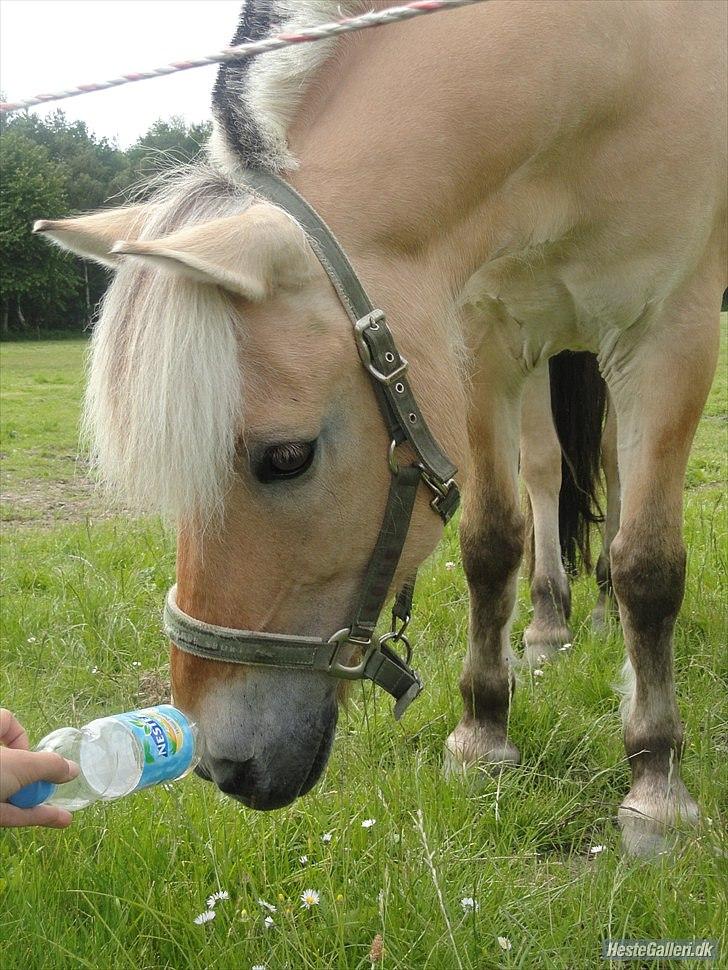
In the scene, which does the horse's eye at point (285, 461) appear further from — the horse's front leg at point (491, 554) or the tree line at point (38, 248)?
the tree line at point (38, 248)

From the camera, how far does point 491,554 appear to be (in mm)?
2969

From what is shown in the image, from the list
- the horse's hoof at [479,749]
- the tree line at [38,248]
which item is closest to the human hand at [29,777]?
the horse's hoof at [479,749]

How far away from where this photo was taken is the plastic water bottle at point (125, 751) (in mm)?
1638

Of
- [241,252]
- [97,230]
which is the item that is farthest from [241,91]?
[241,252]

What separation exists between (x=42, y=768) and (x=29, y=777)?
0.08ft

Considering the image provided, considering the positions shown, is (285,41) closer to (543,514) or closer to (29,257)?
(543,514)

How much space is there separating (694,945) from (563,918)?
0.26m

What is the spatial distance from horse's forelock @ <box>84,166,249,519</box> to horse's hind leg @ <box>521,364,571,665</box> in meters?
2.30

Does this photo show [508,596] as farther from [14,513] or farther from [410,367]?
[14,513]

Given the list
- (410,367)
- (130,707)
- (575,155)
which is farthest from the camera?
(130,707)

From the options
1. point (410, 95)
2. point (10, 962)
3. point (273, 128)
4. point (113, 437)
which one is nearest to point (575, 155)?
point (410, 95)

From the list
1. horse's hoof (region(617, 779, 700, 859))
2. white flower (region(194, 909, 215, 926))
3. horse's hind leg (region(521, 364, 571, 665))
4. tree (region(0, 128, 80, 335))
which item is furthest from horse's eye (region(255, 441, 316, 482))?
tree (region(0, 128, 80, 335))

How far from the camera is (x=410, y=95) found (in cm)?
187

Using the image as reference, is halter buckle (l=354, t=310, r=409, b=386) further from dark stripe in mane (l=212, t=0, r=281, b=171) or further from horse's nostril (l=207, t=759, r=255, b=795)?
horse's nostril (l=207, t=759, r=255, b=795)
